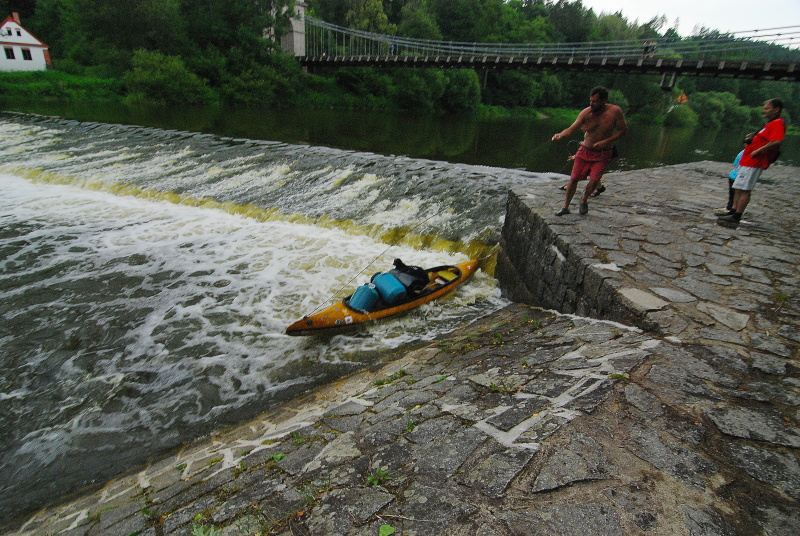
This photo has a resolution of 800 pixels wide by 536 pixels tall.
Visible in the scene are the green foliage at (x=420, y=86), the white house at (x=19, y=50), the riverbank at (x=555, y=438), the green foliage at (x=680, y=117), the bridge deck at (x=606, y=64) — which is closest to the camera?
the riverbank at (x=555, y=438)

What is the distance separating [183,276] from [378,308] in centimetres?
339

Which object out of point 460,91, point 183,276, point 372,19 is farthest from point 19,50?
point 183,276

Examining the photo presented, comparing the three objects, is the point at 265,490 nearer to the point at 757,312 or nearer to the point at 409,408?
the point at 409,408

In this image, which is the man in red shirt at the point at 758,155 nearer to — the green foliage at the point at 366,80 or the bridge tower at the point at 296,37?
the green foliage at the point at 366,80

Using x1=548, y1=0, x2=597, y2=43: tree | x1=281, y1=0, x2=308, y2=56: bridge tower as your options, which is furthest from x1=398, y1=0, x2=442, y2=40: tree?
x1=548, y1=0, x2=597, y2=43: tree

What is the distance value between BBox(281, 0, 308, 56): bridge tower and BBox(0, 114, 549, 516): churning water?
36.5 meters

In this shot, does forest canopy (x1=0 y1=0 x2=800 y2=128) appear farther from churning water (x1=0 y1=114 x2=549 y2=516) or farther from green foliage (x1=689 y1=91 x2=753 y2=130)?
churning water (x1=0 y1=114 x2=549 y2=516)

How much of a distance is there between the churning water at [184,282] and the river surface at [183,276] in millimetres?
25

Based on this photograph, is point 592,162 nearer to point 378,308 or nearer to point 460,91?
point 378,308

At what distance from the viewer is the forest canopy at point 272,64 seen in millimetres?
32375

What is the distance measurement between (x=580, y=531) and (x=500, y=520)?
0.29 meters

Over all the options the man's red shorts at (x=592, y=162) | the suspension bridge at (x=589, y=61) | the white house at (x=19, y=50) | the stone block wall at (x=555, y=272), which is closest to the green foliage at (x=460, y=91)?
the suspension bridge at (x=589, y=61)

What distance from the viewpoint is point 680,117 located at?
163 ft

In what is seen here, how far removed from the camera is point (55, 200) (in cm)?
962
